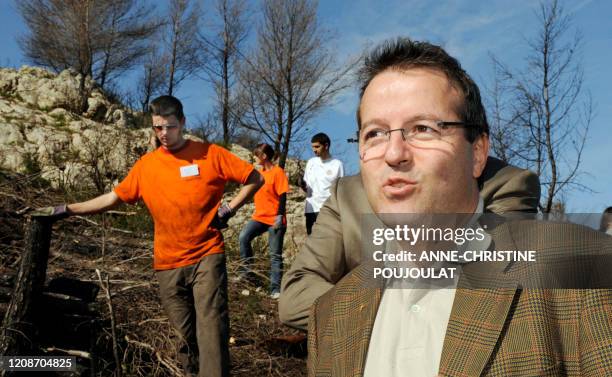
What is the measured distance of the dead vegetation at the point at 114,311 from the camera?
539 cm

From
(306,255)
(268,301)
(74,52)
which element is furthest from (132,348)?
(74,52)

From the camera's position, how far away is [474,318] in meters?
1.27

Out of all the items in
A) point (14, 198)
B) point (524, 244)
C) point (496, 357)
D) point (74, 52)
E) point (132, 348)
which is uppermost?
point (74, 52)

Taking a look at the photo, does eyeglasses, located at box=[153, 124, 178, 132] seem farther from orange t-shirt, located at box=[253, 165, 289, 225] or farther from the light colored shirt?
orange t-shirt, located at box=[253, 165, 289, 225]

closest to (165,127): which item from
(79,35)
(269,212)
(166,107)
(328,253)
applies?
(166,107)

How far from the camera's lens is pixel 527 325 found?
1203 mm

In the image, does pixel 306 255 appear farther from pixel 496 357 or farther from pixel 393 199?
pixel 496 357

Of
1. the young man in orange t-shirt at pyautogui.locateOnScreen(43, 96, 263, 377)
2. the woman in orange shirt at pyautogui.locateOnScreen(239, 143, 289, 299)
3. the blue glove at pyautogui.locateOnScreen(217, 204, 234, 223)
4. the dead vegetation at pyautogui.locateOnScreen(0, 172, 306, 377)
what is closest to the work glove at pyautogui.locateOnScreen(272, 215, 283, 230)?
the woman in orange shirt at pyautogui.locateOnScreen(239, 143, 289, 299)

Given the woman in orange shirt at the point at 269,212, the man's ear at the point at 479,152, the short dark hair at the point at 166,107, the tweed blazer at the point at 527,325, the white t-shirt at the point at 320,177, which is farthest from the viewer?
the white t-shirt at the point at 320,177

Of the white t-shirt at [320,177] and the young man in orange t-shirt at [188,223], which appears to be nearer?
the young man in orange t-shirt at [188,223]

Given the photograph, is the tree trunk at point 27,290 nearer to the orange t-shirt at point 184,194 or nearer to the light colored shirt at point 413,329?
the orange t-shirt at point 184,194

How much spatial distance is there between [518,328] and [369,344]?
37cm

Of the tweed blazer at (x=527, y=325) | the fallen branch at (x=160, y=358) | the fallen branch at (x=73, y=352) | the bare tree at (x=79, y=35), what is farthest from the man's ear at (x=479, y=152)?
the bare tree at (x=79, y=35)

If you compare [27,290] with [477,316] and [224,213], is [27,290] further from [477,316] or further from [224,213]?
[477,316]
